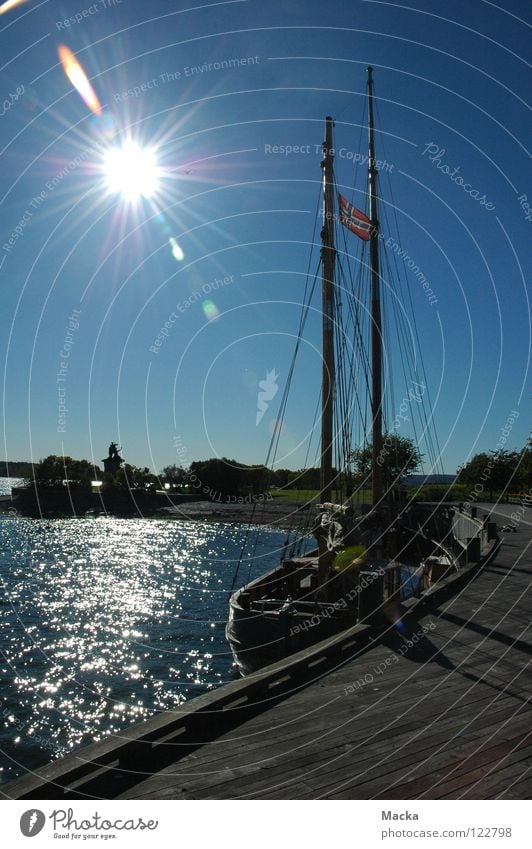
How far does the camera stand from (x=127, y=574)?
42406 millimetres

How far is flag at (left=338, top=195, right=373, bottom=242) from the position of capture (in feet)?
72.5

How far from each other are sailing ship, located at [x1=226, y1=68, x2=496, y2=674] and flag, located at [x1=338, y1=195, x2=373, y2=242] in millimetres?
39

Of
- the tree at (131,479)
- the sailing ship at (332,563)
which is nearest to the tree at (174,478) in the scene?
the tree at (131,479)

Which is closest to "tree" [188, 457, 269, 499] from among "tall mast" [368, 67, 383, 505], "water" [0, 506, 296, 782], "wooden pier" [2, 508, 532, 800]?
"water" [0, 506, 296, 782]

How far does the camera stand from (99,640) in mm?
24781

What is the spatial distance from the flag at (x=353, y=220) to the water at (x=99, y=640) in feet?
54.9

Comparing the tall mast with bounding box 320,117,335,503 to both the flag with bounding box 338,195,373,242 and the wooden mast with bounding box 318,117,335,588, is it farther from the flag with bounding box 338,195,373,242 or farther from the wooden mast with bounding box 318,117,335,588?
the flag with bounding box 338,195,373,242

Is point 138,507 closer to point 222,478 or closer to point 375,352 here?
point 222,478

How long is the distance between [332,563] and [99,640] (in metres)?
13.3
